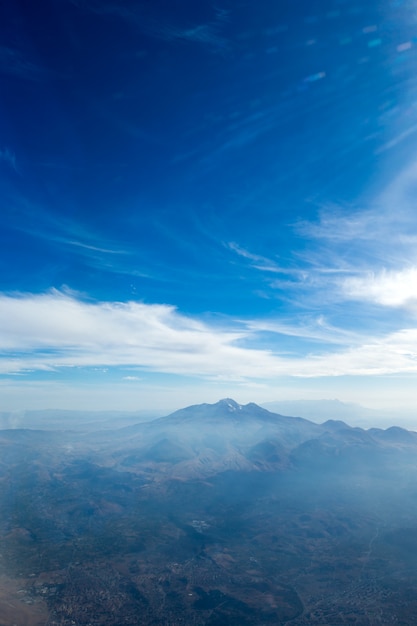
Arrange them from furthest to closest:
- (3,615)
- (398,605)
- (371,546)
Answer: (371,546) < (398,605) < (3,615)

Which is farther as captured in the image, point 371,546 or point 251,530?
point 251,530

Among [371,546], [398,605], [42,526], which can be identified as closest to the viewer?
[398,605]

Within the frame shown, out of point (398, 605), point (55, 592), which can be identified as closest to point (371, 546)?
point (398, 605)

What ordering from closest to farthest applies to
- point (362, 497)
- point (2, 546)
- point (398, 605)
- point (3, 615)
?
point (3, 615)
point (398, 605)
point (2, 546)
point (362, 497)

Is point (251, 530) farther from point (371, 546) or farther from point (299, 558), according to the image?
point (371, 546)

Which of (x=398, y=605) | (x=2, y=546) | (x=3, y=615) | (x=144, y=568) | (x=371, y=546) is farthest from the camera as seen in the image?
(x=371, y=546)

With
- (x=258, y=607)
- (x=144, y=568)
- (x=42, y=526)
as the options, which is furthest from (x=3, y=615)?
(x=42, y=526)

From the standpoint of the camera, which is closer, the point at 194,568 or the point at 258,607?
the point at 258,607

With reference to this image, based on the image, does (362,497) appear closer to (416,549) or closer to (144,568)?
(416,549)

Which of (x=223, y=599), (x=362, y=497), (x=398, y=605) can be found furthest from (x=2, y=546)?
(x=362, y=497)
